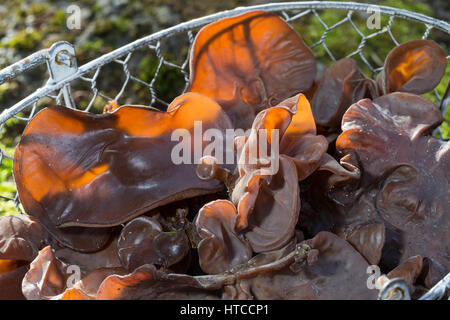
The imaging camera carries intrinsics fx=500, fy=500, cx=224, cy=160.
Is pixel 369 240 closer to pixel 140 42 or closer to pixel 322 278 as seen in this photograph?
pixel 322 278

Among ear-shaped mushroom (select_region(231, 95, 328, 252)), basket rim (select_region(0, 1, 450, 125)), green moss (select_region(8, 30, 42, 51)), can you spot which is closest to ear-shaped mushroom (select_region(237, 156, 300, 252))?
ear-shaped mushroom (select_region(231, 95, 328, 252))

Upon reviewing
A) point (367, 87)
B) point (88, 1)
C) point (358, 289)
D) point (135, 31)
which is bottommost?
point (358, 289)

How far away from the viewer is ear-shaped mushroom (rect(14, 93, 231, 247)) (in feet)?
1.85

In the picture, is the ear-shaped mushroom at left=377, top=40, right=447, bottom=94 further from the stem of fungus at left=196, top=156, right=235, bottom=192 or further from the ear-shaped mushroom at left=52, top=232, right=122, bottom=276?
the ear-shaped mushroom at left=52, top=232, right=122, bottom=276

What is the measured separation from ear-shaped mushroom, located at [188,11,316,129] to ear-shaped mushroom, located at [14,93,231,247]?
8cm

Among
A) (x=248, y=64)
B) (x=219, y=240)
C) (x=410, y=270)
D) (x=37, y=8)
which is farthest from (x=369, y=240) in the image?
(x=37, y=8)

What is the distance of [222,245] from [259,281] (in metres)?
0.05

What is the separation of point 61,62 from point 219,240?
387 mm

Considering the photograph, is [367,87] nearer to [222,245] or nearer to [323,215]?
[323,215]

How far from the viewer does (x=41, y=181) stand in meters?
0.57

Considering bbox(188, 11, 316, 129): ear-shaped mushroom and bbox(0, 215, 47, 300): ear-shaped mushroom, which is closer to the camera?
bbox(0, 215, 47, 300): ear-shaped mushroom

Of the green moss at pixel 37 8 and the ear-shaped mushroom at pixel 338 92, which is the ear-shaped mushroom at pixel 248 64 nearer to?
the ear-shaped mushroom at pixel 338 92

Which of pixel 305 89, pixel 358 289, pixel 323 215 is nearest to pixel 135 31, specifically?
pixel 305 89
